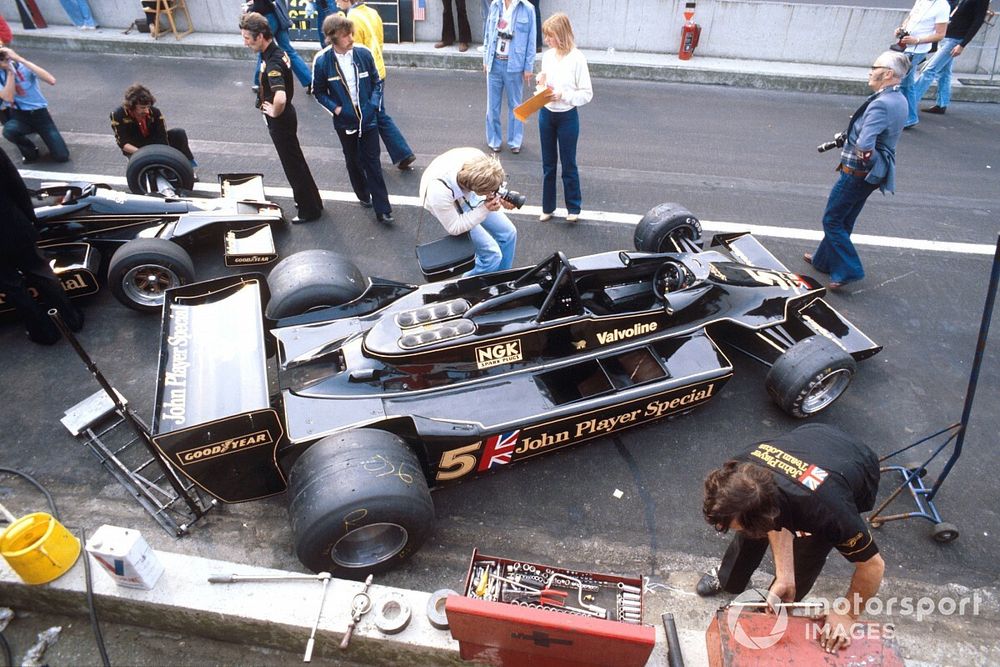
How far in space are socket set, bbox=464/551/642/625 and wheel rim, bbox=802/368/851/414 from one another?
2165mm

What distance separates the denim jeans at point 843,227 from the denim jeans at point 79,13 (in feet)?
44.6

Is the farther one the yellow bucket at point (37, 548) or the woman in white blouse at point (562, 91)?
the woman in white blouse at point (562, 91)

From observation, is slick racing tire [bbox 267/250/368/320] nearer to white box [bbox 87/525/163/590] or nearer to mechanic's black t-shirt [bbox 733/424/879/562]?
white box [bbox 87/525/163/590]

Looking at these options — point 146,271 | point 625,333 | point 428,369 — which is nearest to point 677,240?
point 625,333

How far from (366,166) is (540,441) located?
3.76 metres

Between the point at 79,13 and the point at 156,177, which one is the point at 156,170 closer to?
the point at 156,177

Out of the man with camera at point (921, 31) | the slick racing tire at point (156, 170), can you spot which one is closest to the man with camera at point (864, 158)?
the man with camera at point (921, 31)

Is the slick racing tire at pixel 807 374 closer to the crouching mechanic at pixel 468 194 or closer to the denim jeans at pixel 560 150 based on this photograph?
the crouching mechanic at pixel 468 194

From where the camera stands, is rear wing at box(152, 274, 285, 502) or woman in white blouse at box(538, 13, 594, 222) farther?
woman in white blouse at box(538, 13, 594, 222)

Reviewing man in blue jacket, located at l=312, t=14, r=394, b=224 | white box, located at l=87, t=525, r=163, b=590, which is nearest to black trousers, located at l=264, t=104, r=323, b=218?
man in blue jacket, located at l=312, t=14, r=394, b=224

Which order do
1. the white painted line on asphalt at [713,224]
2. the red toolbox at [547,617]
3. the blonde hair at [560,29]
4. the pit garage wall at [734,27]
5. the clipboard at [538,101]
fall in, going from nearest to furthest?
the red toolbox at [547,617]
the blonde hair at [560,29]
the clipboard at [538,101]
the white painted line on asphalt at [713,224]
the pit garage wall at [734,27]

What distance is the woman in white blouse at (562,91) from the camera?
5.71m

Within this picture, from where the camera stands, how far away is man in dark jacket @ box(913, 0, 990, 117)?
8.75 meters

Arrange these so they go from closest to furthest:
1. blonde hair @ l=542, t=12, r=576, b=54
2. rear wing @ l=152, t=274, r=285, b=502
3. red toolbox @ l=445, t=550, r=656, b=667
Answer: red toolbox @ l=445, t=550, r=656, b=667 → rear wing @ l=152, t=274, r=285, b=502 → blonde hair @ l=542, t=12, r=576, b=54
